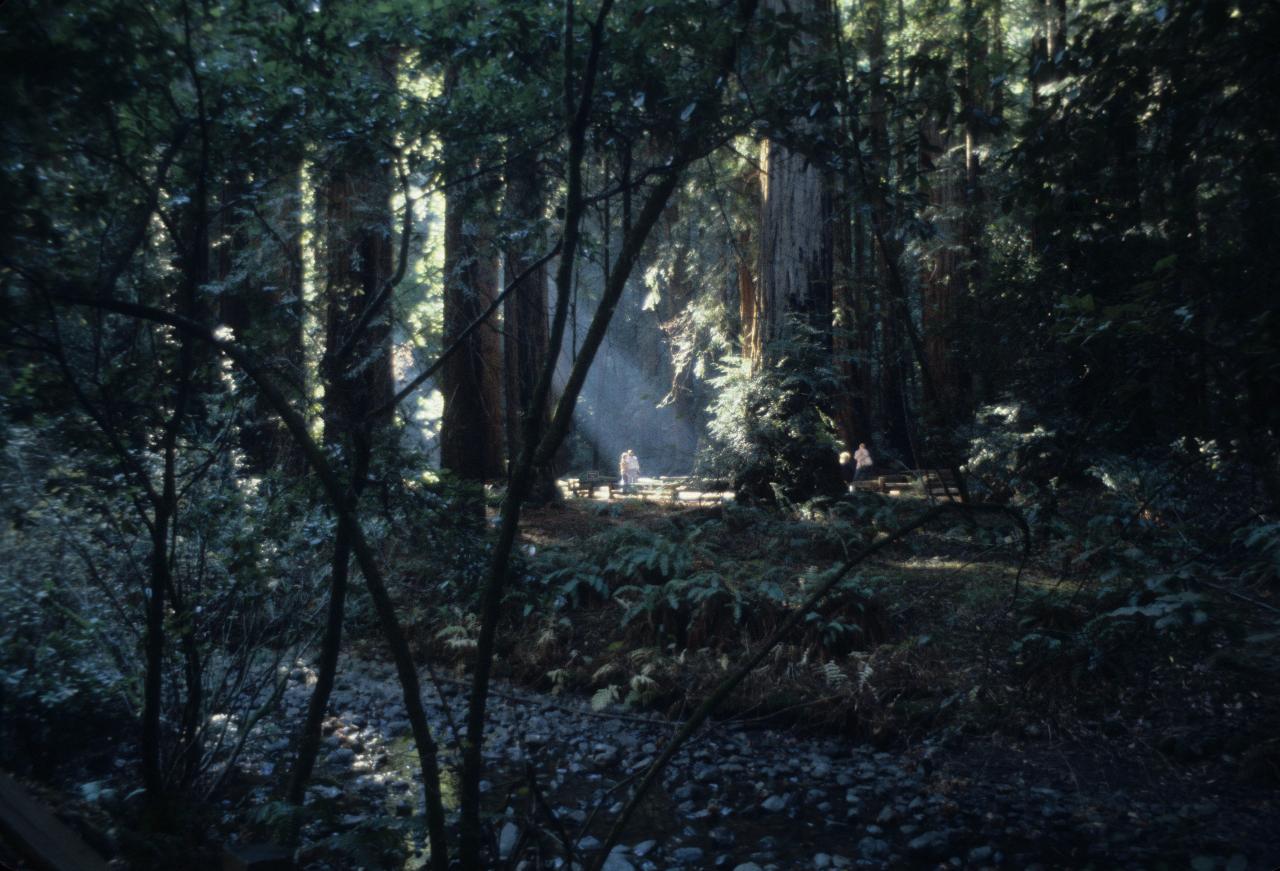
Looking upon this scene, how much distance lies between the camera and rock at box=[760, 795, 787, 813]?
5.44 metres

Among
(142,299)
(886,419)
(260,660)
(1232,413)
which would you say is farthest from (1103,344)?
(886,419)

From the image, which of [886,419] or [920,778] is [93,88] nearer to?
[920,778]

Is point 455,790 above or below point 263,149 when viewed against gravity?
below

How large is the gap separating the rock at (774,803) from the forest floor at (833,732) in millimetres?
11

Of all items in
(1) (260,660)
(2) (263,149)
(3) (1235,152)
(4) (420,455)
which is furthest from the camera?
(1) (260,660)

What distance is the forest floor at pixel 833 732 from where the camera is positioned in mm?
4527

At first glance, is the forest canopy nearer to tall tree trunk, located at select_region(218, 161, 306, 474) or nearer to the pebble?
tall tree trunk, located at select_region(218, 161, 306, 474)

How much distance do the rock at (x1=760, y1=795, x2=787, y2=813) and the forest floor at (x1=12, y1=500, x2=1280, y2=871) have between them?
11mm

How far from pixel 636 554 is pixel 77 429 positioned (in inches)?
247

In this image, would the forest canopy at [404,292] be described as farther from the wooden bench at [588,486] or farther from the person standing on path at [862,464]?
the wooden bench at [588,486]

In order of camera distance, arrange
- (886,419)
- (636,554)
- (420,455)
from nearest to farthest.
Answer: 1. (420,455)
2. (636,554)
3. (886,419)

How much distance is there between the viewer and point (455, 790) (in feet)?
18.3

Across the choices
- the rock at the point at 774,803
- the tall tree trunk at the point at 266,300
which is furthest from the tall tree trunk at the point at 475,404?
the rock at the point at 774,803

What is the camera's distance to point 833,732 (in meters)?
6.59
